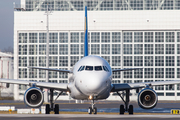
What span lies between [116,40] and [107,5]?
817cm

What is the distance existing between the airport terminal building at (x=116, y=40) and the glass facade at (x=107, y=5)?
0.21m

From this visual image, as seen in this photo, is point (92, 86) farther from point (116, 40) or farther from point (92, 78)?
point (116, 40)

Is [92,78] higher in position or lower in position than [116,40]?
lower

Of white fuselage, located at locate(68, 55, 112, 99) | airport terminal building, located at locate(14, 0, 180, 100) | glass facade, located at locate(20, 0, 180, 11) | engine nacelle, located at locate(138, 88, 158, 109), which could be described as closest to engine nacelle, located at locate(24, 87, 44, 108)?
white fuselage, located at locate(68, 55, 112, 99)

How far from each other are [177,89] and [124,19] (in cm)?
1828

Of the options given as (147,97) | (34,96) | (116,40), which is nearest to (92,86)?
(147,97)

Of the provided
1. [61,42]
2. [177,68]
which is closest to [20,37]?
[61,42]

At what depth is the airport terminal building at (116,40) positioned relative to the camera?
79.0 meters

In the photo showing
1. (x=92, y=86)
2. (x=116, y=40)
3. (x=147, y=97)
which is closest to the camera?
(x=92, y=86)

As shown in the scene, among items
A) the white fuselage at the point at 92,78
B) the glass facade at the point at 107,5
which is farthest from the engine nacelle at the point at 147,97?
the glass facade at the point at 107,5

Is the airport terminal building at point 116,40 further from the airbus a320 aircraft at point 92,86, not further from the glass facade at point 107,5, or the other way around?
the airbus a320 aircraft at point 92,86

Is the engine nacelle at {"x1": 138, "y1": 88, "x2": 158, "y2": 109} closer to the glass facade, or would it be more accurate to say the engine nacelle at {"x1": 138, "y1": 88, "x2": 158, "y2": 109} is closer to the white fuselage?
the white fuselage

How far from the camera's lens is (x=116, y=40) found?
261 ft

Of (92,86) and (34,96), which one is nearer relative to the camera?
(92,86)
